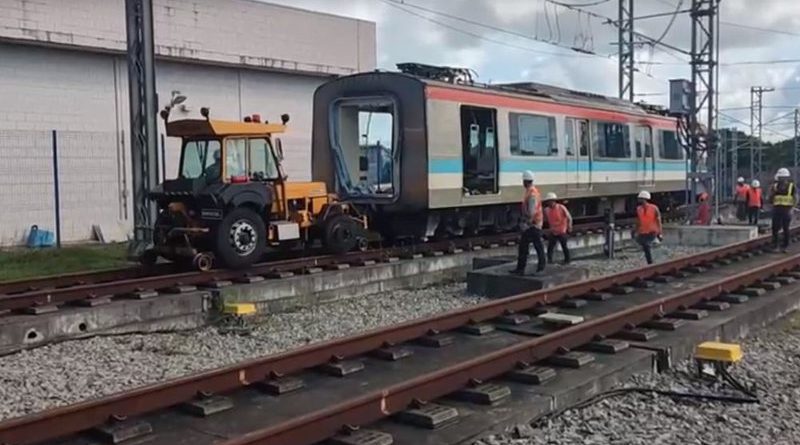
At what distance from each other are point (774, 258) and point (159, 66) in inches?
604

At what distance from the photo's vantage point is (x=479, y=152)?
17.3 metres

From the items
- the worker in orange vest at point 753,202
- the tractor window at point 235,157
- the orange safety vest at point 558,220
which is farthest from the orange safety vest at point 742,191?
the tractor window at point 235,157

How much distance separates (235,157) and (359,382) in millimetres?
6714

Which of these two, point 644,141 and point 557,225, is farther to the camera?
point 644,141

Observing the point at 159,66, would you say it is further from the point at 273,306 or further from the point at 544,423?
the point at 544,423

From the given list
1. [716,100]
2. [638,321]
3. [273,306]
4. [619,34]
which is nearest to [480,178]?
[273,306]

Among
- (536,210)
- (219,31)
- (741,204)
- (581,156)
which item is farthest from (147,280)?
(741,204)

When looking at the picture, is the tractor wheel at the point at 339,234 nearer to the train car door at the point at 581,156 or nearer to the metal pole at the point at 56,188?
the train car door at the point at 581,156

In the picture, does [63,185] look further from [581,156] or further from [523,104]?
[581,156]

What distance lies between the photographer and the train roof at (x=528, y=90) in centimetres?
1661

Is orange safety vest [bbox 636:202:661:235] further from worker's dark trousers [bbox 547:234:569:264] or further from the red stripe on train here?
the red stripe on train

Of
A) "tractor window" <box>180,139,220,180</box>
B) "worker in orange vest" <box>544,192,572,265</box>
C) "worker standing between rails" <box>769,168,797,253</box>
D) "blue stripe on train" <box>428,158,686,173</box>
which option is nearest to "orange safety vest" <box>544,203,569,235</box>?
"worker in orange vest" <box>544,192,572,265</box>

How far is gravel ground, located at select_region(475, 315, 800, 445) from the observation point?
19.6ft

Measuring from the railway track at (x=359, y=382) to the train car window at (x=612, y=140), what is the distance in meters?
10.1
